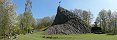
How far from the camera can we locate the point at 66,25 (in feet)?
196

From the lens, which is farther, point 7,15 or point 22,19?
point 22,19

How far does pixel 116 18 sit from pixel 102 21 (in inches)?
480

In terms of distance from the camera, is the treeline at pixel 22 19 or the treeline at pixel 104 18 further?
the treeline at pixel 104 18

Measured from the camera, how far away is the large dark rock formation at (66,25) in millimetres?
55438

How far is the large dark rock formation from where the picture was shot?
5544cm

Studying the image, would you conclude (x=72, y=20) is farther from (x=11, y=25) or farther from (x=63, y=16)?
(x=11, y=25)

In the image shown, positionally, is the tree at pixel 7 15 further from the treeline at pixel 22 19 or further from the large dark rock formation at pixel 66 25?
the large dark rock formation at pixel 66 25

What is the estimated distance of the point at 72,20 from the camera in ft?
206

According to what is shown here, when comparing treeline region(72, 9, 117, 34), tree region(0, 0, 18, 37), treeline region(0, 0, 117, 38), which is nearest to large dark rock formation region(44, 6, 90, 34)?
treeline region(0, 0, 117, 38)

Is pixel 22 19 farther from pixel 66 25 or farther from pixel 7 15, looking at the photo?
pixel 7 15

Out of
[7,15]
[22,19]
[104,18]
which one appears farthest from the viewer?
[104,18]

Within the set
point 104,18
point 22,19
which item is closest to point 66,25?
point 22,19

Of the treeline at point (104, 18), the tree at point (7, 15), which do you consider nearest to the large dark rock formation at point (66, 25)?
the treeline at point (104, 18)

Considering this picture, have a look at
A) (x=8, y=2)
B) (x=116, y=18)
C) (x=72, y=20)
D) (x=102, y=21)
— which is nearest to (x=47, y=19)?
(x=102, y=21)
